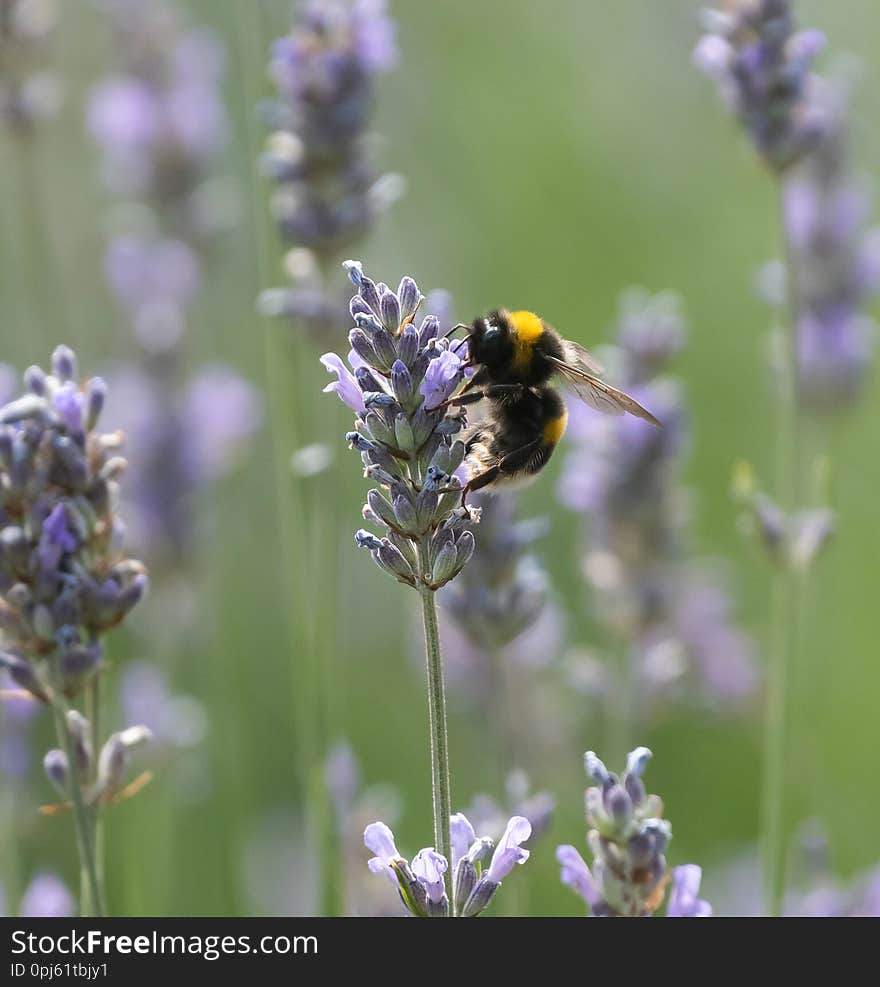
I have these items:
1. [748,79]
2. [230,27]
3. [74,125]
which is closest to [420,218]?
[230,27]

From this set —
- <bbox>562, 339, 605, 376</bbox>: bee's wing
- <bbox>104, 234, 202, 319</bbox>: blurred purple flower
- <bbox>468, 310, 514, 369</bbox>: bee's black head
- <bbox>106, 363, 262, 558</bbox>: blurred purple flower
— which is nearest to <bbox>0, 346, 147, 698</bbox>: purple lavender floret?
<bbox>468, 310, 514, 369</bbox>: bee's black head

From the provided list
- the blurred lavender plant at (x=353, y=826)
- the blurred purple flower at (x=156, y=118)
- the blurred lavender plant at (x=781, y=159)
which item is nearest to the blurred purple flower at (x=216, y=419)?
the blurred purple flower at (x=156, y=118)

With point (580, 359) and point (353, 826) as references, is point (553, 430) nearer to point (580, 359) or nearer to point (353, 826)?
point (580, 359)

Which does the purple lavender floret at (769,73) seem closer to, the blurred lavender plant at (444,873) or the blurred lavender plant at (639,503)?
the blurred lavender plant at (639,503)

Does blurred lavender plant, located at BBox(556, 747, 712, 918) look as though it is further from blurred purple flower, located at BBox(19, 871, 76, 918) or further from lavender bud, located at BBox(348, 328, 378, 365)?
blurred purple flower, located at BBox(19, 871, 76, 918)

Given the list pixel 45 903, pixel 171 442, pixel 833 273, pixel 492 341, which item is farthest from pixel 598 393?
pixel 171 442
